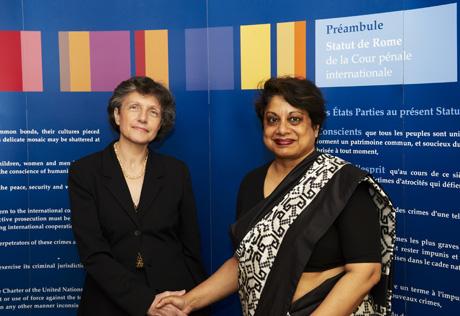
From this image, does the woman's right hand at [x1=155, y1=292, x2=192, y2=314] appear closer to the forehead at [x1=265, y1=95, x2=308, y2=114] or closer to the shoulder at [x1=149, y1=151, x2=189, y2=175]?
the shoulder at [x1=149, y1=151, x2=189, y2=175]

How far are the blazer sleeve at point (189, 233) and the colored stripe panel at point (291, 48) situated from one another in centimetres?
78

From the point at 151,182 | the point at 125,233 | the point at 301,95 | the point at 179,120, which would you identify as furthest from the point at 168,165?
the point at 301,95

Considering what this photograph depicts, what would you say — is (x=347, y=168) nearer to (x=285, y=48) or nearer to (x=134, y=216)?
(x=134, y=216)

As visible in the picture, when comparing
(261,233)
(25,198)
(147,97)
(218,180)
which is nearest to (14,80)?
(25,198)

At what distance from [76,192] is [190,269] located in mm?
602

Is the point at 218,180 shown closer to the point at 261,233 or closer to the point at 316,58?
the point at 316,58

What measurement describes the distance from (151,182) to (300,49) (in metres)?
1.03

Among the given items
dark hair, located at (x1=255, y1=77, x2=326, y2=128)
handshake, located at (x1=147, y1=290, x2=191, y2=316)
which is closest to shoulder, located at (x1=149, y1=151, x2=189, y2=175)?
handshake, located at (x1=147, y1=290, x2=191, y2=316)

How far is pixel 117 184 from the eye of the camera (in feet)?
7.58

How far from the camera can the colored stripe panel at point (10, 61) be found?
2.88m

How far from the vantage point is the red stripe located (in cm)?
300

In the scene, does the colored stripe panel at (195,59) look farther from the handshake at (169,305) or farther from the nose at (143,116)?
the handshake at (169,305)

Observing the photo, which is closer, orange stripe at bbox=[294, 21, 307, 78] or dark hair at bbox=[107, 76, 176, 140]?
dark hair at bbox=[107, 76, 176, 140]

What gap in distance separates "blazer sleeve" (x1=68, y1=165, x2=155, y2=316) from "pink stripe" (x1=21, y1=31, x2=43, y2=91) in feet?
2.96
